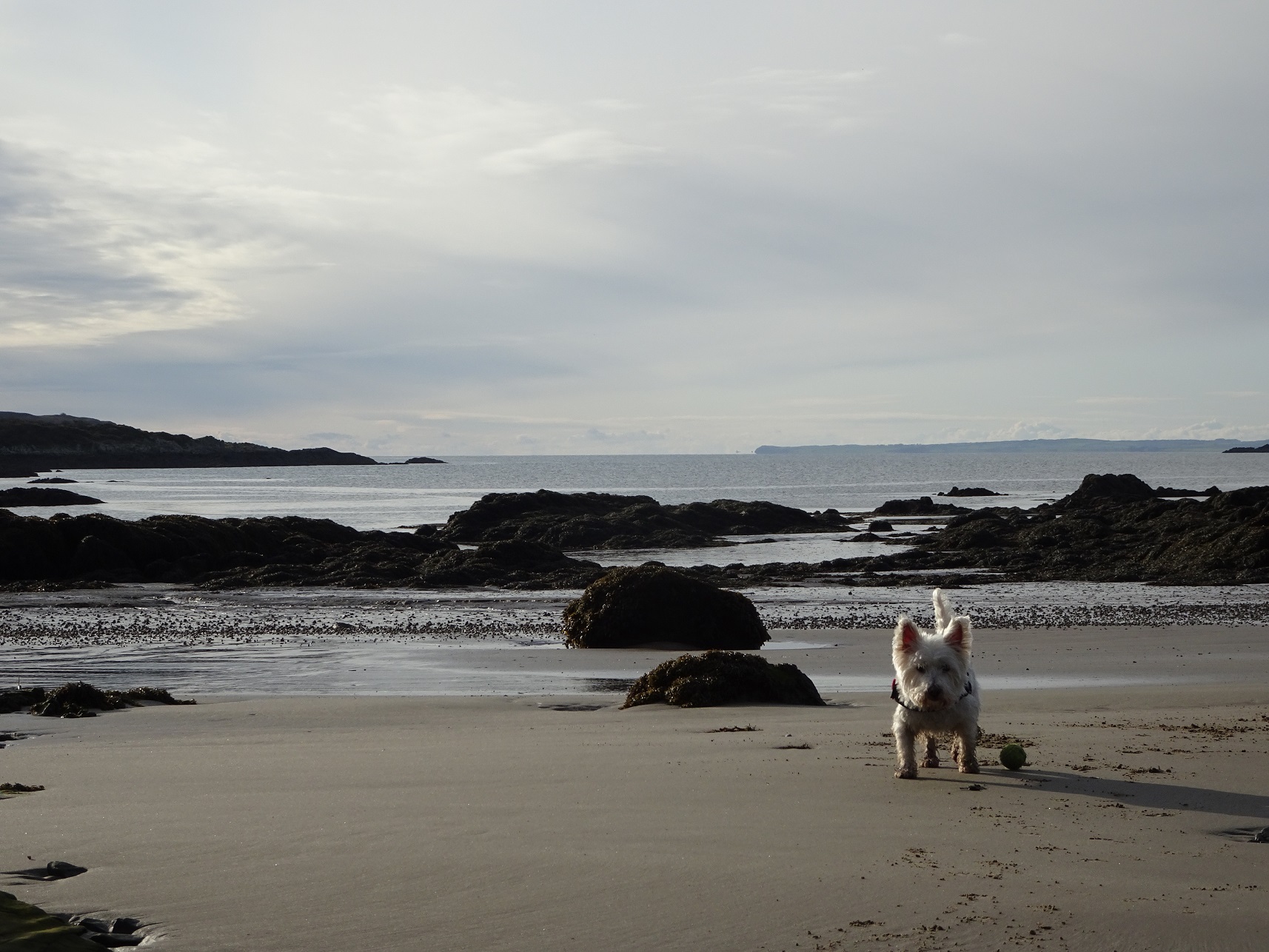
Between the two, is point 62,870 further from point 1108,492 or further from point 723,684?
point 1108,492

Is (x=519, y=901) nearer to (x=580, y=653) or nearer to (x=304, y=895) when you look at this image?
(x=304, y=895)

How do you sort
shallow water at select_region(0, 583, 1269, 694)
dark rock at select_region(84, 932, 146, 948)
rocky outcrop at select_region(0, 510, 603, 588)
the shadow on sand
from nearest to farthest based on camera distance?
dark rock at select_region(84, 932, 146, 948) < the shadow on sand < shallow water at select_region(0, 583, 1269, 694) < rocky outcrop at select_region(0, 510, 603, 588)

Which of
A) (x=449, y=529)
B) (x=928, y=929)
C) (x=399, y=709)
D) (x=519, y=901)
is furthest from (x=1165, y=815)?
(x=449, y=529)

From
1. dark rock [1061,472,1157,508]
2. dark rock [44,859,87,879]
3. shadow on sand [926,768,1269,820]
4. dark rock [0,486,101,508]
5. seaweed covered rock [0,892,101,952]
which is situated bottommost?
dark rock [44,859,87,879]

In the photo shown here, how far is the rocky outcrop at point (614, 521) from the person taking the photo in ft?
150

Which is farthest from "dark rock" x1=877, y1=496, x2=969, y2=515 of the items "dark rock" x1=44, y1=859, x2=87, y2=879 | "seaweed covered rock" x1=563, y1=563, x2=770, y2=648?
"dark rock" x1=44, y1=859, x2=87, y2=879

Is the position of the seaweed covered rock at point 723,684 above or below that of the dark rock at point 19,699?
above

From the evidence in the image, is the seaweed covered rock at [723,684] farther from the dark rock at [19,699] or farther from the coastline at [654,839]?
the dark rock at [19,699]

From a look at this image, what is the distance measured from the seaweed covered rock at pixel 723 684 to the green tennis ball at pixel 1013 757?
407cm

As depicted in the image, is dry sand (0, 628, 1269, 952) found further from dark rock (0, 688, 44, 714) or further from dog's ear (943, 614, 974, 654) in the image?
dark rock (0, 688, 44, 714)

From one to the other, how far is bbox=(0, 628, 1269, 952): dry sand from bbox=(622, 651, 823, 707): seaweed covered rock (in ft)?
5.39

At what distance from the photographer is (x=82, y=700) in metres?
11.0

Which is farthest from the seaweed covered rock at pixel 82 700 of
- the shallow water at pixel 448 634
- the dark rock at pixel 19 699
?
the shallow water at pixel 448 634

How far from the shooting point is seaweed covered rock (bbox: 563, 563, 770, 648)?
707 inches
